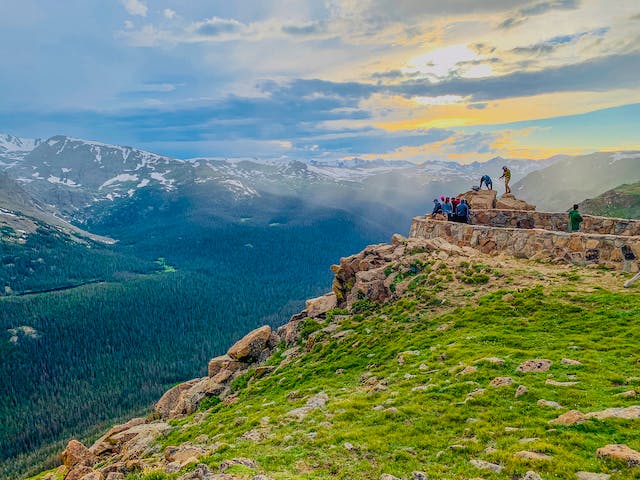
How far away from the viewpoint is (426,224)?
45.6 meters

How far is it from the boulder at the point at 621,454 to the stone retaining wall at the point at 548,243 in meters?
20.6

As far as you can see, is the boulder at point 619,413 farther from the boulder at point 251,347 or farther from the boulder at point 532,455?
the boulder at point 251,347

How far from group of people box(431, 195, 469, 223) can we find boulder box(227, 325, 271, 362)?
927 inches

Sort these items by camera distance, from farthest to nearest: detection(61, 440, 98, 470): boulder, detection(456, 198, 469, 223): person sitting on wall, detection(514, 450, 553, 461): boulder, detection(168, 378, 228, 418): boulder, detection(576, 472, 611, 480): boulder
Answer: detection(456, 198, 469, 223): person sitting on wall
detection(168, 378, 228, 418): boulder
detection(61, 440, 98, 470): boulder
detection(514, 450, 553, 461): boulder
detection(576, 472, 611, 480): boulder

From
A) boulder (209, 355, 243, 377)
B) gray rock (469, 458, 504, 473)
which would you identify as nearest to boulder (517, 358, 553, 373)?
gray rock (469, 458, 504, 473)

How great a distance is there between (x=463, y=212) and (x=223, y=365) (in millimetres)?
29349

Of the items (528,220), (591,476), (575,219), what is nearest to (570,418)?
(591,476)

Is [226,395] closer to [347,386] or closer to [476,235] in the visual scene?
[347,386]

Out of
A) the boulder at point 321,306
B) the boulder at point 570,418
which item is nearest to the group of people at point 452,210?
the boulder at point 321,306

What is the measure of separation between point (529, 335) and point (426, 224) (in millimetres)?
25424

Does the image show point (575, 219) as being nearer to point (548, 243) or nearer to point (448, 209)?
point (548, 243)

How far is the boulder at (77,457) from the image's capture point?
27.7 meters

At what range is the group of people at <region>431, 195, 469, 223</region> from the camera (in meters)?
42.8

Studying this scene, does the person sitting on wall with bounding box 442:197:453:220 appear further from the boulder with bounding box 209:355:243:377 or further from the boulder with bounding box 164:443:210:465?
the boulder with bounding box 164:443:210:465
